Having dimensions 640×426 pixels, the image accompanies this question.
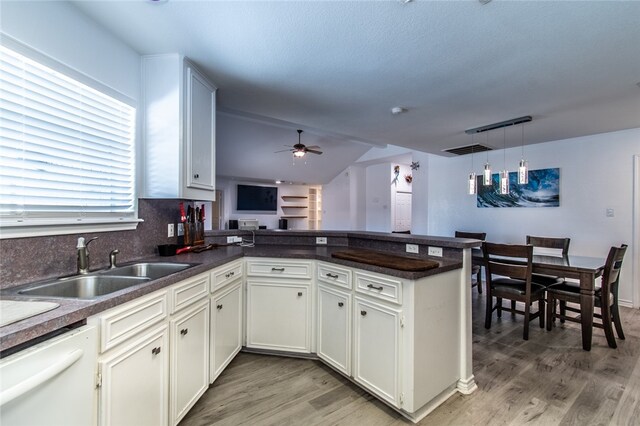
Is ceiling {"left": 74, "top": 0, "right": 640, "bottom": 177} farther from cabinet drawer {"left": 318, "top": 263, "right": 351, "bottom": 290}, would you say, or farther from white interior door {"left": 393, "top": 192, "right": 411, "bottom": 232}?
white interior door {"left": 393, "top": 192, "right": 411, "bottom": 232}

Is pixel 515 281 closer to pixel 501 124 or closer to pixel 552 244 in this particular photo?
pixel 552 244

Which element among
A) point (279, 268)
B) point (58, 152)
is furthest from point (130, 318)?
point (279, 268)

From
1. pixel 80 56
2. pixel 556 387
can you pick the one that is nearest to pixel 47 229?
pixel 80 56

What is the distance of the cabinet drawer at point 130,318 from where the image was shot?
1135 millimetres

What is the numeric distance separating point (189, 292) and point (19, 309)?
0.76 meters

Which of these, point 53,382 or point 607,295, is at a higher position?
point 53,382

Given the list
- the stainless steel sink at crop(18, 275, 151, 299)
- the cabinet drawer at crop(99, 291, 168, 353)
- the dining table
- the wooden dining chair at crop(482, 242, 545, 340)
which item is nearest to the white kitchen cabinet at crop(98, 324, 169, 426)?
the cabinet drawer at crop(99, 291, 168, 353)

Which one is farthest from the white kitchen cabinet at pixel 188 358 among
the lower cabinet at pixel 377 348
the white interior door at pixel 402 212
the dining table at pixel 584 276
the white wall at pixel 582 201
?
the white interior door at pixel 402 212

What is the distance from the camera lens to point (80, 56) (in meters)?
1.63

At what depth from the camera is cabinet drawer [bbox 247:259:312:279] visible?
7.75 ft

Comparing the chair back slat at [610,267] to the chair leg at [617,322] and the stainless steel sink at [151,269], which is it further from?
the stainless steel sink at [151,269]

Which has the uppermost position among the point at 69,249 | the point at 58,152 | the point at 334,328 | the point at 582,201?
the point at 58,152

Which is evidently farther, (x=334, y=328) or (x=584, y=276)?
(x=584, y=276)

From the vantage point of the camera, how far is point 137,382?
1304mm
